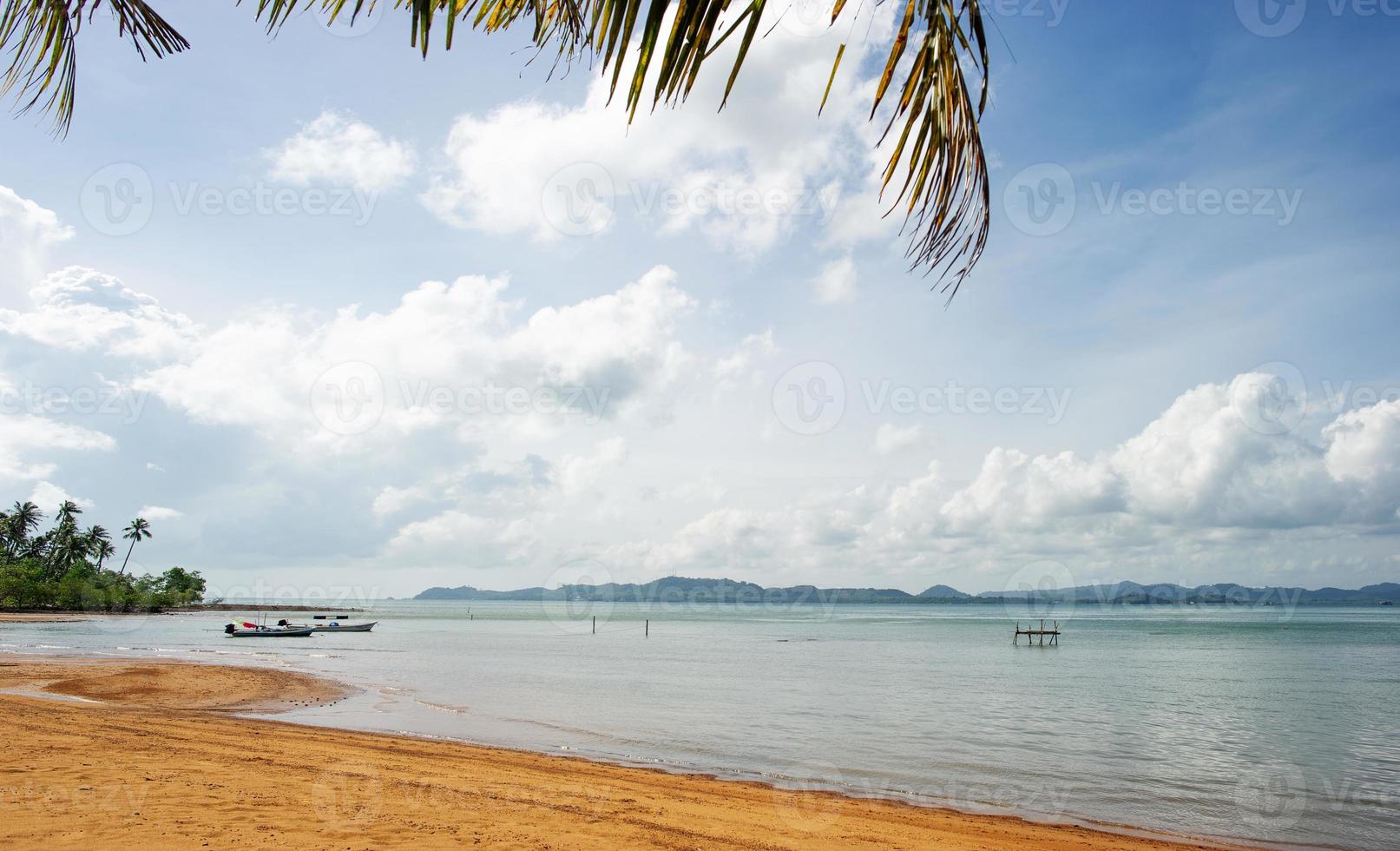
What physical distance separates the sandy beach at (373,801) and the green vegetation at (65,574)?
327ft

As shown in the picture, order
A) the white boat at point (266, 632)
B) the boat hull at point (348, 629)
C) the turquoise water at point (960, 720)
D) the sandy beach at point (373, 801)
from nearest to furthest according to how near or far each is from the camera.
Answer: the sandy beach at point (373, 801)
the turquoise water at point (960, 720)
the white boat at point (266, 632)
the boat hull at point (348, 629)

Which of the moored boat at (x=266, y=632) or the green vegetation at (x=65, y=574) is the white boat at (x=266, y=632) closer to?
the moored boat at (x=266, y=632)

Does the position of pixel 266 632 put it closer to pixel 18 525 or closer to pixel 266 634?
pixel 266 634

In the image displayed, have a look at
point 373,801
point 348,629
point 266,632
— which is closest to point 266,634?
point 266,632

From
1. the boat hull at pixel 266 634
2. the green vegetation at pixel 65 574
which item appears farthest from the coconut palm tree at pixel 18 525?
the boat hull at pixel 266 634

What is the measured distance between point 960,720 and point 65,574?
122632 mm

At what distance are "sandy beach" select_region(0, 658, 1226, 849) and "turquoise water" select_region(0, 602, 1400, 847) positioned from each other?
2840 mm

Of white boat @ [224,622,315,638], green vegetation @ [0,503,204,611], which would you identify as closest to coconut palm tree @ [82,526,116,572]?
green vegetation @ [0,503,204,611]

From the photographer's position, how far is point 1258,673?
143ft

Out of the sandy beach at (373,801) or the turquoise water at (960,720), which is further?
the turquoise water at (960,720)

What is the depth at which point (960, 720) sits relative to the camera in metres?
24.6

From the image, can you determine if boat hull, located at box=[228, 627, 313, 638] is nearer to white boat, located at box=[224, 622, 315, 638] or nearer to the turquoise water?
white boat, located at box=[224, 622, 315, 638]

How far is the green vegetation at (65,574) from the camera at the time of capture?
91.3 m

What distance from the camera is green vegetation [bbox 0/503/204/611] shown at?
91312 millimetres
